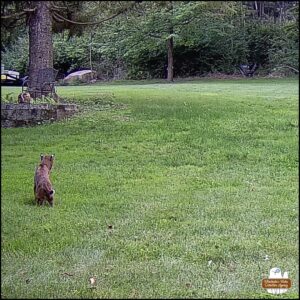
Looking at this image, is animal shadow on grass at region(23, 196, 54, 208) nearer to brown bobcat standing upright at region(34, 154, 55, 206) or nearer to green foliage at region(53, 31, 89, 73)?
brown bobcat standing upright at region(34, 154, 55, 206)

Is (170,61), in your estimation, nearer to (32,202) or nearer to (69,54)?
(69,54)

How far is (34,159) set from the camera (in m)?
6.88

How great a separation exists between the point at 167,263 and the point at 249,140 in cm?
478

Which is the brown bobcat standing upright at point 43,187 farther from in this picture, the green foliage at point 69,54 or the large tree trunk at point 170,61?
the large tree trunk at point 170,61

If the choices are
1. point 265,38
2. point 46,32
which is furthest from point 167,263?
point 46,32

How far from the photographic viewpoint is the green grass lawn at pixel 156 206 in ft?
9.53

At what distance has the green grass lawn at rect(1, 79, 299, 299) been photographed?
114 inches

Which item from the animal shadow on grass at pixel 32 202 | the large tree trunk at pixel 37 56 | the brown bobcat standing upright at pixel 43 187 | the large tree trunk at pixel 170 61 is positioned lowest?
the animal shadow on grass at pixel 32 202

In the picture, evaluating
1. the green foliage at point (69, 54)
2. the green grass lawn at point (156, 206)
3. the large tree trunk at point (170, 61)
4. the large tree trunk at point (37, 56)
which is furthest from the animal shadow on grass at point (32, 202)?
the large tree trunk at point (170, 61)

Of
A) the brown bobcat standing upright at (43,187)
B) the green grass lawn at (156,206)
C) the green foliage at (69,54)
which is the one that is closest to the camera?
the green grass lawn at (156,206)

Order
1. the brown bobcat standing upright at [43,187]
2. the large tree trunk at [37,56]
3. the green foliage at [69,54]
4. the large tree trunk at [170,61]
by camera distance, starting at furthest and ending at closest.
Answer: the large tree trunk at [170,61] → the green foliage at [69,54] → the large tree trunk at [37,56] → the brown bobcat standing upright at [43,187]

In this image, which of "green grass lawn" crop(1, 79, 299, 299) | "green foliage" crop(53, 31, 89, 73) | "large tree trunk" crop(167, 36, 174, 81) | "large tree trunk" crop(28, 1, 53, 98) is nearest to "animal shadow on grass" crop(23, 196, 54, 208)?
"green grass lawn" crop(1, 79, 299, 299)

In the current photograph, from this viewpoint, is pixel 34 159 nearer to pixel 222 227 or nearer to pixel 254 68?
pixel 222 227

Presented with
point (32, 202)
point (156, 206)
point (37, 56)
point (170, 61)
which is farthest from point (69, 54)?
point (156, 206)
